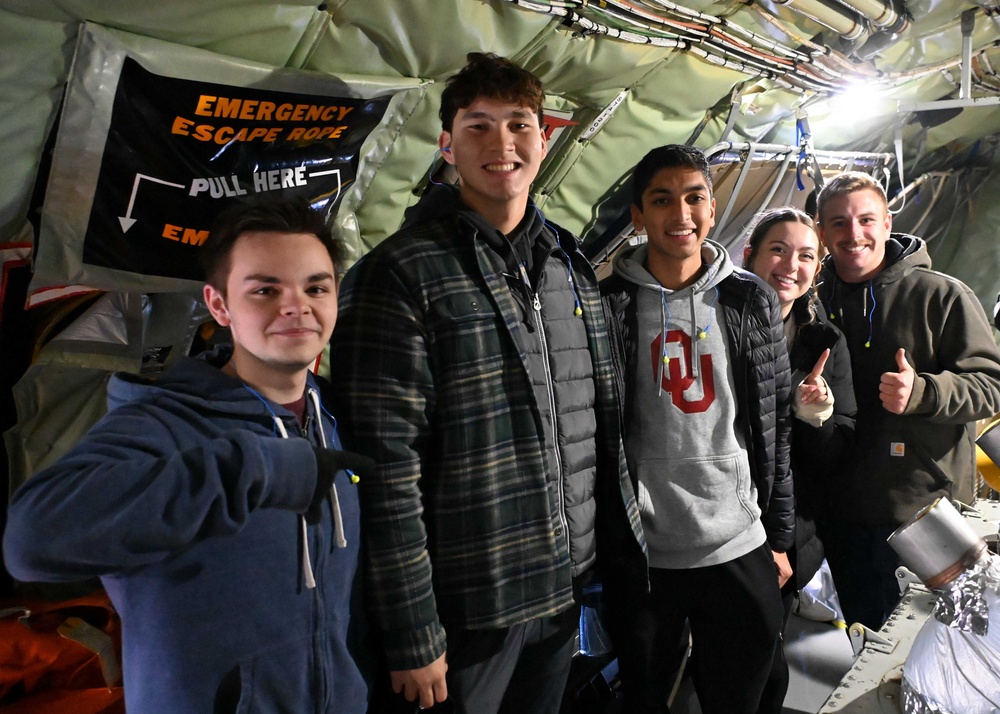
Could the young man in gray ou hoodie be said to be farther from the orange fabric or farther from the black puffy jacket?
the orange fabric

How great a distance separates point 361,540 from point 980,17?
3813mm

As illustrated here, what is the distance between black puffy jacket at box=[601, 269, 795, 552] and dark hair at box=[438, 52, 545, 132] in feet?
1.83

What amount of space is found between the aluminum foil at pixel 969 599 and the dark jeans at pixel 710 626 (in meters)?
0.60

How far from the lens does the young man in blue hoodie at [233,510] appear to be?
3.36 feet

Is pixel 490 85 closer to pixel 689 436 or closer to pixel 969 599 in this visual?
pixel 689 436

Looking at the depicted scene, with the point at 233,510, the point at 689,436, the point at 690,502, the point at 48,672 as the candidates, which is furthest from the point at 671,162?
the point at 48,672

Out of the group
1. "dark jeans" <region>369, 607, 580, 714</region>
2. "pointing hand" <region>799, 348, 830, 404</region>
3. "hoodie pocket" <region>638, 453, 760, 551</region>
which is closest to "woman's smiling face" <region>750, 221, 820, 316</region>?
"pointing hand" <region>799, 348, 830, 404</region>

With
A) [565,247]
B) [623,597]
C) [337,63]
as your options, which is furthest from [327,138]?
[623,597]

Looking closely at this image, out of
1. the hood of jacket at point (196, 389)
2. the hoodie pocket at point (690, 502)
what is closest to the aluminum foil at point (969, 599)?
the hoodie pocket at point (690, 502)

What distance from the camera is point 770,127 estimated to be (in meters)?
3.68

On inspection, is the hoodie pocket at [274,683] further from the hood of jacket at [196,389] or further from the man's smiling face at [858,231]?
the man's smiling face at [858,231]

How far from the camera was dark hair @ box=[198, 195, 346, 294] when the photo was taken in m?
1.33

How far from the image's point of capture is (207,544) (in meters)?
1.17

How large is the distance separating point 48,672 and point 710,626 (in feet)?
6.13
